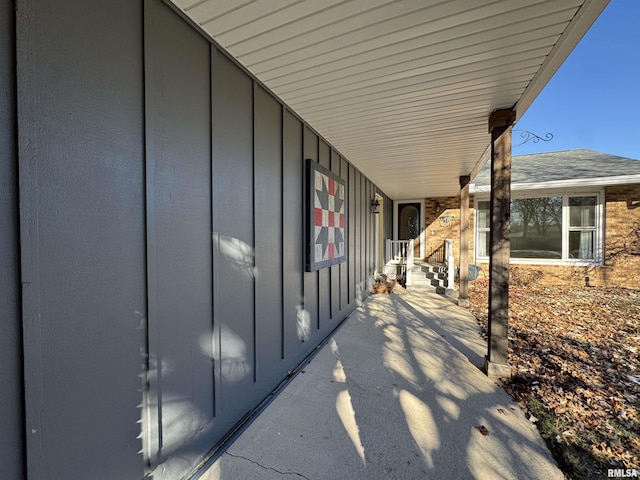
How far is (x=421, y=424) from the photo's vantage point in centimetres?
216

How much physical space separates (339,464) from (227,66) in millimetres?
2922

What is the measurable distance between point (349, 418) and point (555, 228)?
8.28 meters

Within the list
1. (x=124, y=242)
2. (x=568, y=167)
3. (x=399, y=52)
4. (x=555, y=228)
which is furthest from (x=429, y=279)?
(x=124, y=242)

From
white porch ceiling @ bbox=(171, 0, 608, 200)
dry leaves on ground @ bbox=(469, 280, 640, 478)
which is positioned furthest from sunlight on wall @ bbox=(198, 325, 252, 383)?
dry leaves on ground @ bbox=(469, 280, 640, 478)

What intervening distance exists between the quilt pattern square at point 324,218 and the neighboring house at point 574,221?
16.5ft

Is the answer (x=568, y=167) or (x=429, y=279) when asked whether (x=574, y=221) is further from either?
(x=429, y=279)

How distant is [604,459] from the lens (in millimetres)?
1799

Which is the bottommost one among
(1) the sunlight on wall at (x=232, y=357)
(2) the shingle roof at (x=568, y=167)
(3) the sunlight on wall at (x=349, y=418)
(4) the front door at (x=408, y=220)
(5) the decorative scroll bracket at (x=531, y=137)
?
(3) the sunlight on wall at (x=349, y=418)

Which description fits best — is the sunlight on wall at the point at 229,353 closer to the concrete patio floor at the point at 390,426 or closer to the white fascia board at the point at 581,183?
the concrete patio floor at the point at 390,426

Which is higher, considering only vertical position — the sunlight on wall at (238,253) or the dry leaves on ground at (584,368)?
the sunlight on wall at (238,253)

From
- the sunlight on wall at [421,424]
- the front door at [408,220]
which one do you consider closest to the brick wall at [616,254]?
the front door at [408,220]

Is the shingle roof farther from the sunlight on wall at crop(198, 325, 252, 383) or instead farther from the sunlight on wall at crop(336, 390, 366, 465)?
the sunlight on wall at crop(198, 325, 252, 383)

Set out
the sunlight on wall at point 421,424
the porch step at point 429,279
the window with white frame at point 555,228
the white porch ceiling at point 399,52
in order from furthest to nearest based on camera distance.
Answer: the window with white frame at point 555,228 < the porch step at point 429,279 < the sunlight on wall at point 421,424 < the white porch ceiling at point 399,52

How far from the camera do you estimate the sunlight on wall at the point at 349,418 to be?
6.33 feet
